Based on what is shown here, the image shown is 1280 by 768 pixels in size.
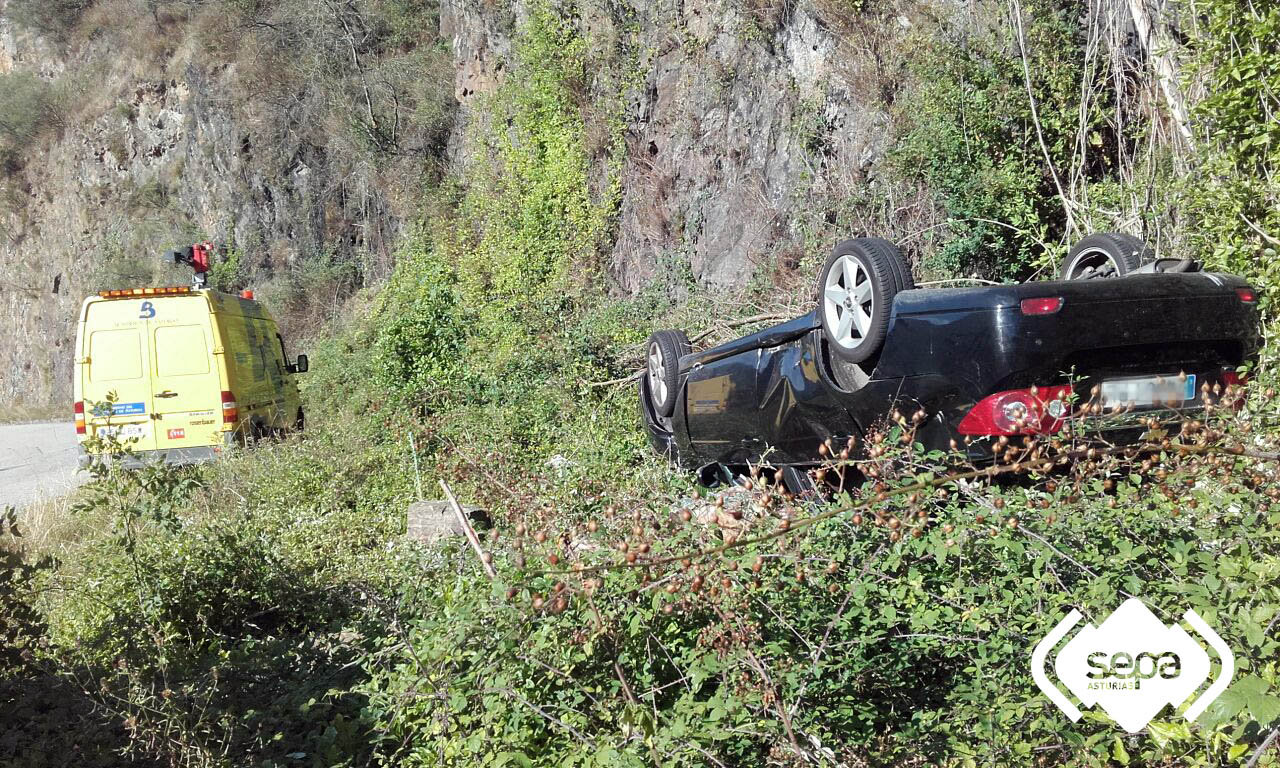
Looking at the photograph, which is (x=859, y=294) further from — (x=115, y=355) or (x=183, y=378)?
(x=115, y=355)

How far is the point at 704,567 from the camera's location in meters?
2.81

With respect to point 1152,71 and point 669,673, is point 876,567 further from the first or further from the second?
point 1152,71

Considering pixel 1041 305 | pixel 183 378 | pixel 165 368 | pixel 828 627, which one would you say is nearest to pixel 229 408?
pixel 183 378

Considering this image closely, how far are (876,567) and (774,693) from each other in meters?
0.91

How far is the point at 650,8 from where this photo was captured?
15.7m

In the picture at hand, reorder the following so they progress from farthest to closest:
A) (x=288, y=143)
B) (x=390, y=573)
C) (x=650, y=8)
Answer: (x=288, y=143) → (x=650, y=8) → (x=390, y=573)

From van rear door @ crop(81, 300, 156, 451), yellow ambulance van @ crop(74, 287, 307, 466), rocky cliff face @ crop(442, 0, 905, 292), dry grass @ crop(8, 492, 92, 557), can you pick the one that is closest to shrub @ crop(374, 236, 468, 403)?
yellow ambulance van @ crop(74, 287, 307, 466)

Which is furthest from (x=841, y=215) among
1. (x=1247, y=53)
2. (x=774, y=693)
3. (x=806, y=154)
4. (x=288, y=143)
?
(x=288, y=143)

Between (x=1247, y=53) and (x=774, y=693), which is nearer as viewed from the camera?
(x=774, y=693)

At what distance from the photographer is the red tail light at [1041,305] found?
4.36 meters

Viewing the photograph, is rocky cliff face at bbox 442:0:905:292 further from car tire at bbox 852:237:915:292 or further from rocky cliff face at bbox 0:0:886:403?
car tire at bbox 852:237:915:292

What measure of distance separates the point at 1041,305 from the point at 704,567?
8.19ft

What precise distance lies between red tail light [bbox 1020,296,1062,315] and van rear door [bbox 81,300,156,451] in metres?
10.1

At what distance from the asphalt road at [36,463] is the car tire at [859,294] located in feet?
19.0
